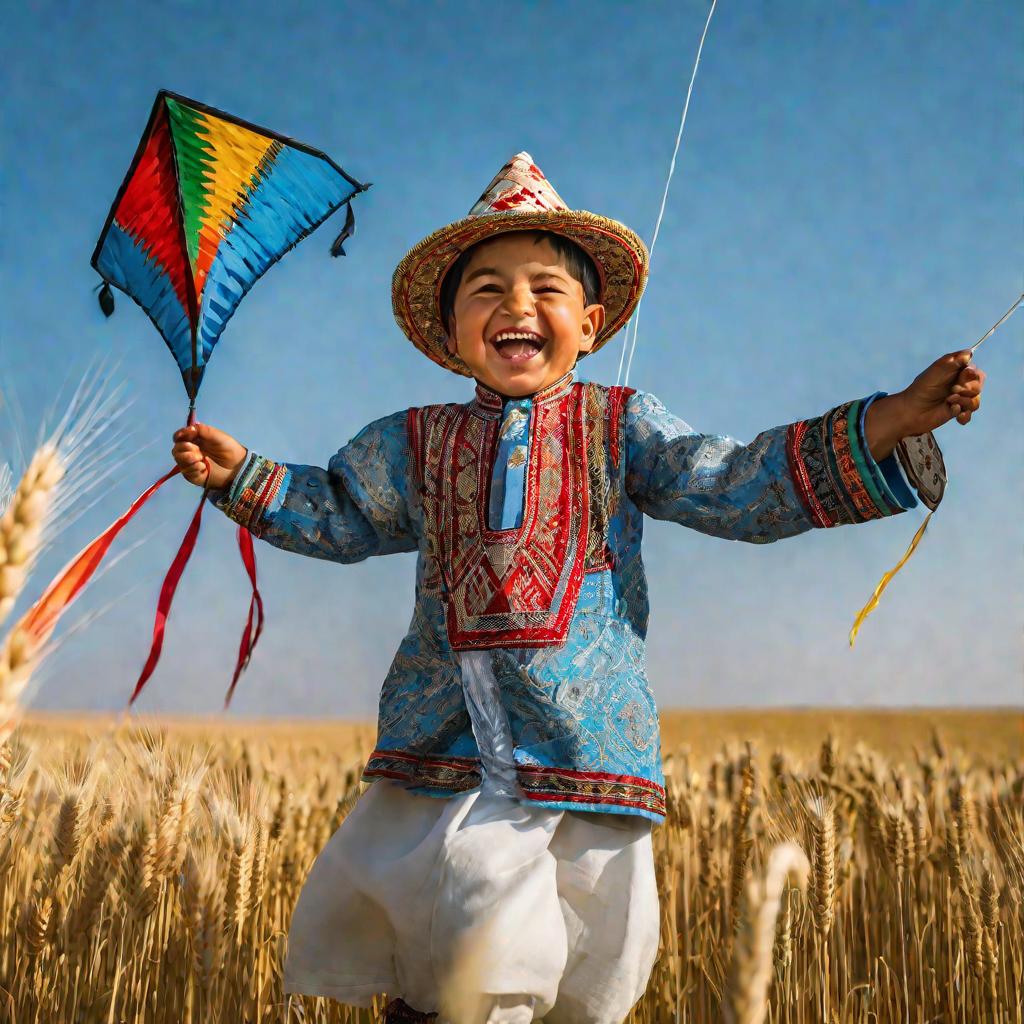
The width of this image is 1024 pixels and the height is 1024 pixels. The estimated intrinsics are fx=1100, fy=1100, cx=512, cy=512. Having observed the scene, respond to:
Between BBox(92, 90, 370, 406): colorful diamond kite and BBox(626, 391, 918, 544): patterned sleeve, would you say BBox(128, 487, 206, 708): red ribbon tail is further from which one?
BBox(626, 391, 918, 544): patterned sleeve

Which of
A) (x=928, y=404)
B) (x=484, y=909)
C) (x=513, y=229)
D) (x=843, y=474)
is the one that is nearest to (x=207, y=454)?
(x=513, y=229)

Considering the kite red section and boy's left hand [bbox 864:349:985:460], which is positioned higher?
the kite red section

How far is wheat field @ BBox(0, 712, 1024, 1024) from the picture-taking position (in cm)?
259

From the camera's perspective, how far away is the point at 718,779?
13.8ft

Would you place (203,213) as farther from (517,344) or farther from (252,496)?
(517,344)

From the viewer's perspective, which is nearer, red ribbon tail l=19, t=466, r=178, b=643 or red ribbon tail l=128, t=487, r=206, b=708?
red ribbon tail l=19, t=466, r=178, b=643

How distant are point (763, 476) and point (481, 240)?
0.84m

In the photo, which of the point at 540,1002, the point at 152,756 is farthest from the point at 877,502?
the point at 152,756

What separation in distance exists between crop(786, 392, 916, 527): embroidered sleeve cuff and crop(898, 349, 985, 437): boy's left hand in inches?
4.1

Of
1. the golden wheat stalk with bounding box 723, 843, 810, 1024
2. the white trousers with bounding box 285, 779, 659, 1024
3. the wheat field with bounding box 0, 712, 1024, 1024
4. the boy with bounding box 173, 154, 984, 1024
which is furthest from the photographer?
the wheat field with bounding box 0, 712, 1024, 1024

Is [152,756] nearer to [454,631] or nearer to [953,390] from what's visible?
[454,631]

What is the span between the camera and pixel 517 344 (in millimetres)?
2422

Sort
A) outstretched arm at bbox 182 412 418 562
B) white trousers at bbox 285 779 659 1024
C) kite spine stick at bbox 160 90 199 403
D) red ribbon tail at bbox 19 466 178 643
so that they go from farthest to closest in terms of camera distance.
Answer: outstretched arm at bbox 182 412 418 562, kite spine stick at bbox 160 90 199 403, white trousers at bbox 285 779 659 1024, red ribbon tail at bbox 19 466 178 643

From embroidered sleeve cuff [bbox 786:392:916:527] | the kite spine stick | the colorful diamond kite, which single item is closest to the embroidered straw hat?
the colorful diamond kite
